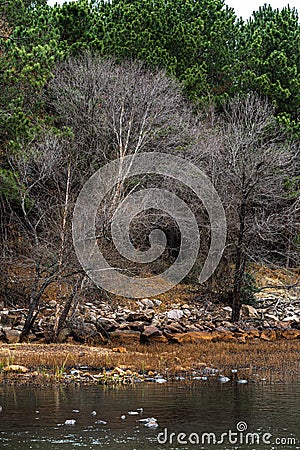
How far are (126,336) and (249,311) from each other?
6964 mm

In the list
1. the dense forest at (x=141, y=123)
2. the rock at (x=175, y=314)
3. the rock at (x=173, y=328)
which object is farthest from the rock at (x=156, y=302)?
the rock at (x=173, y=328)

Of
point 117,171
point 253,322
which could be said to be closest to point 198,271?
point 253,322

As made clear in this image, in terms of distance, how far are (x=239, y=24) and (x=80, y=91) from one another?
37.8 feet

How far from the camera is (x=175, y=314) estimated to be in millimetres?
25594

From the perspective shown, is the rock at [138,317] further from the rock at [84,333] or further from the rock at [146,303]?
the rock at [84,333]

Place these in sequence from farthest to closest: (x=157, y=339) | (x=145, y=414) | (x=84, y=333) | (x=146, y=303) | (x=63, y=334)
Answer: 1. (x=146, y=303)
2. (x=157, y=339)
3. (x=84, y=333)
4. (x=63, y=334)
5. (x=145, y=414)

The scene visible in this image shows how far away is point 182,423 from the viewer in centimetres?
880

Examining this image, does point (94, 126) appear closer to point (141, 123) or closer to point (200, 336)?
point (141, 123)

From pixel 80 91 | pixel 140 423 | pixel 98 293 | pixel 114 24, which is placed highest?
pixel 114 24

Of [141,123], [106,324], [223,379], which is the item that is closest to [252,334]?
[106,324]

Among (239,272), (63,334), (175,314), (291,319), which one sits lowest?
(63,334)

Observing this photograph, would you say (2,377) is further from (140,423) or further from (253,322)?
(253,322)

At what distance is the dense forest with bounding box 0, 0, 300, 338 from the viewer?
20859mm

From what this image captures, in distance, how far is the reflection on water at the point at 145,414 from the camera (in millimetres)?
7809
